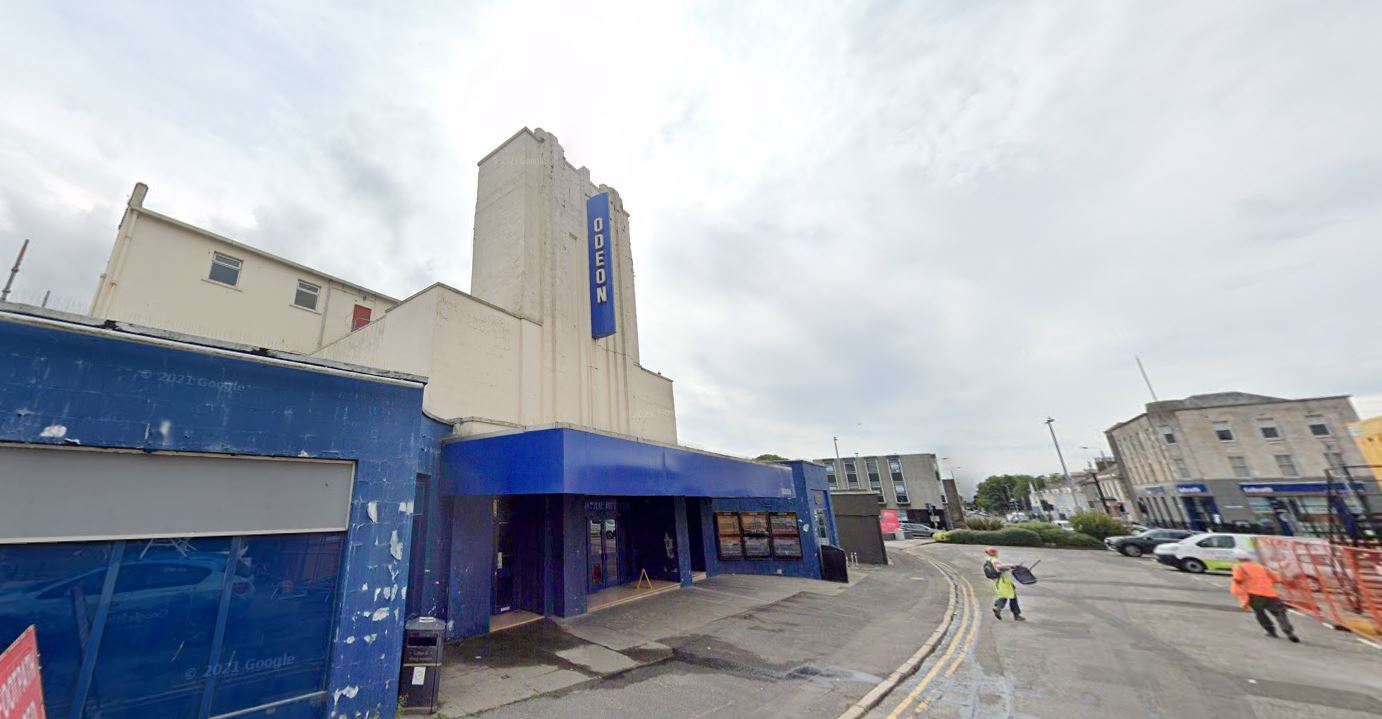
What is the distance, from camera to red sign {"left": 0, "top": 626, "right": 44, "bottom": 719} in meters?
3.04

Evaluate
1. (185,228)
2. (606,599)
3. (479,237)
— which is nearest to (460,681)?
(606,599)

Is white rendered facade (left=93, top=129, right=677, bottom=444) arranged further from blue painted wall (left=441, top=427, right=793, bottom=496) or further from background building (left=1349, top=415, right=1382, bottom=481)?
background building (left=1349, top=415, right=1382, bottom=481)

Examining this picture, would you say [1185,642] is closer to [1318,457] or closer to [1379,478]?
[1379,478]

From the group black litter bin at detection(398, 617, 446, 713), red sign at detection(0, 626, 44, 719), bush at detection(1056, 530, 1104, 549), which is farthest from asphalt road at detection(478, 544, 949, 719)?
bush at detection(1056, 530, 1104, 549)

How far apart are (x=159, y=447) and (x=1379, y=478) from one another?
36.6 metres

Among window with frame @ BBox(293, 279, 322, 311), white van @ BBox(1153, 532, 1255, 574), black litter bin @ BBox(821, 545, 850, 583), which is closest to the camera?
window with frame @ BBox(293, 279, 322, 311)

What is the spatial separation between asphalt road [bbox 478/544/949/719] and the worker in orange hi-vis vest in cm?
633

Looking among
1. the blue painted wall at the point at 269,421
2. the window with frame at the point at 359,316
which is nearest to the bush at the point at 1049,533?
the blue painted wall at the point at 269,421

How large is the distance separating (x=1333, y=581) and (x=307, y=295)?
108 ft

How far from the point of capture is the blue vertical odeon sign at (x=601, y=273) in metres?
19.2

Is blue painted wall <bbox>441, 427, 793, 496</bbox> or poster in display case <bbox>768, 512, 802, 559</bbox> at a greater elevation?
blue painted wall <bbox>441, 427, 793, 496</bbox>

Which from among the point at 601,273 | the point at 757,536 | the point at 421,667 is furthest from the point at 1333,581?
the point at 601,273

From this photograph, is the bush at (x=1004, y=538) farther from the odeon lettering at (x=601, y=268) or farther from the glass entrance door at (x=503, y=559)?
the glass entrance door at (x=503, y=559)

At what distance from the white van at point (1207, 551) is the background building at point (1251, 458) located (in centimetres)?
2518
